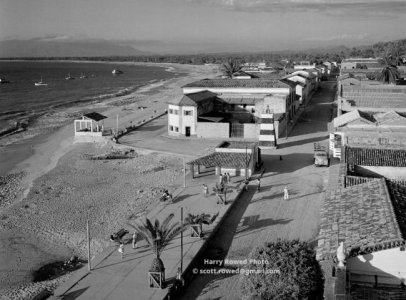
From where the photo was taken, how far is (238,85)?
180 ft

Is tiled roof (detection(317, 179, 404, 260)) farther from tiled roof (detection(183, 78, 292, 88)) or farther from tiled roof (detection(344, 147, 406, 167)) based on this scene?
tiled roof (detection(183, 78, 292, 88))

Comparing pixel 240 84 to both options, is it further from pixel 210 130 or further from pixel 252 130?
pixel 252 130

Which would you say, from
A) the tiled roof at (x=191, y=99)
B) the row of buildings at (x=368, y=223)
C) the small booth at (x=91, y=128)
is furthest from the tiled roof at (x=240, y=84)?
the row of buildings at (x=368, y=223)

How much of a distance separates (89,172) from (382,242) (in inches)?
1047

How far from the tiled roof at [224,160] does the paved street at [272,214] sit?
193cm

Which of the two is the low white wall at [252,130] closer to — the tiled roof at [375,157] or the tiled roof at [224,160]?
the tiled roof at [224,160]

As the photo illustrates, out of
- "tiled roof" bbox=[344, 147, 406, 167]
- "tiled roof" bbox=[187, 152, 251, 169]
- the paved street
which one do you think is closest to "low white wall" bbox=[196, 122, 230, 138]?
the paved street

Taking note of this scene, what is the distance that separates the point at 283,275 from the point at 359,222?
375 centimetres

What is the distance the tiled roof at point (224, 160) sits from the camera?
102 ft

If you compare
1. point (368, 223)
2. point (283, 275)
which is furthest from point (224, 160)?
point (283, 275)

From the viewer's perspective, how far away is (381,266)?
44.3ft

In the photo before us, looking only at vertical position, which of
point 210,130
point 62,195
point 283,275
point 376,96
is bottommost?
point 62,195

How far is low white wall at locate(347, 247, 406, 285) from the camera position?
44.0ft

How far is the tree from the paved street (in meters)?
2.86
